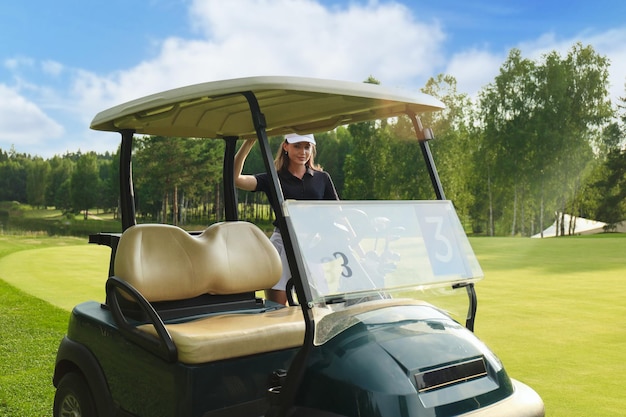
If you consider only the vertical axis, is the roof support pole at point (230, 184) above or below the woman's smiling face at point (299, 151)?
below

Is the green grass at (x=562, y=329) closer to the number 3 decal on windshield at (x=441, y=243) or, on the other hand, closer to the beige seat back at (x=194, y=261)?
the number 3 decal on windshield at (x=441, y=243)

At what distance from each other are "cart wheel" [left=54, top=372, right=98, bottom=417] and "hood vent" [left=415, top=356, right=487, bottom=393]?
5.88 feet

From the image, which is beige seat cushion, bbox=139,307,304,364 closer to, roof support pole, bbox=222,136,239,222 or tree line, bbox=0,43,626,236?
roof support pole, bbox=222,136,239,222

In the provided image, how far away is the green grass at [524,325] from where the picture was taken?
16.1 feet

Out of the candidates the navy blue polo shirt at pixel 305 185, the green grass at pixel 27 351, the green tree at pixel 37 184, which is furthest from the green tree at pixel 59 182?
the navy blue polo shirt at pixel 305 185

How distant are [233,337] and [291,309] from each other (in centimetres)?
84

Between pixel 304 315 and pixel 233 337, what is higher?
pixel 304 315

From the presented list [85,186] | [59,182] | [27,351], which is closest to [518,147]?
[27,351]

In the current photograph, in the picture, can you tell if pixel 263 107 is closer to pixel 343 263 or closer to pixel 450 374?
pixel 343 263

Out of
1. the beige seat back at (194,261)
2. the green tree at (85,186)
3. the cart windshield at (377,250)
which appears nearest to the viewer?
the cart windshield at (377,250)

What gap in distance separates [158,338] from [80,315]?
0.90 meters

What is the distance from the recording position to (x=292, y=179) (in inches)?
177

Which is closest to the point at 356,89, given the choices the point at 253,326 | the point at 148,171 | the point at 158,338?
the point at 253,326

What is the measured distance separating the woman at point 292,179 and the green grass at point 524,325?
1.93m
